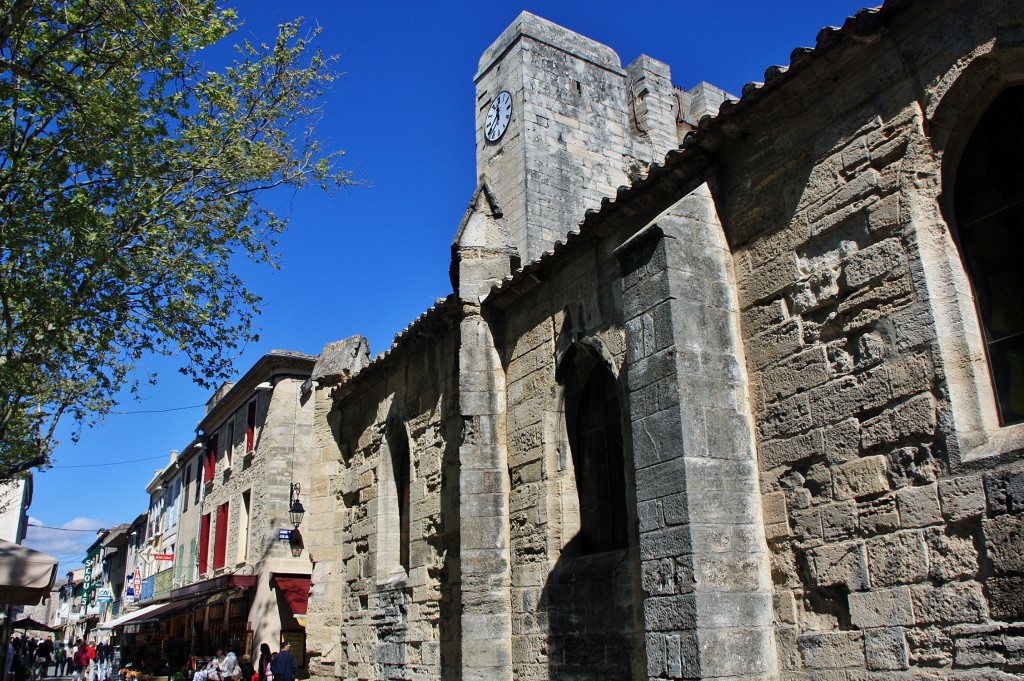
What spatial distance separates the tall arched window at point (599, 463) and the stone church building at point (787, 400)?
24mm

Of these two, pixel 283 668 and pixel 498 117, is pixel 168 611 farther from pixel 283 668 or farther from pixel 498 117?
pixel 498 117

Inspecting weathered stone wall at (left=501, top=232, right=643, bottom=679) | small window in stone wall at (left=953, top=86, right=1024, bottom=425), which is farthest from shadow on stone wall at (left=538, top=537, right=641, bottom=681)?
small window in stone wall at (left=953, top=86, right=1024, bottom=425)

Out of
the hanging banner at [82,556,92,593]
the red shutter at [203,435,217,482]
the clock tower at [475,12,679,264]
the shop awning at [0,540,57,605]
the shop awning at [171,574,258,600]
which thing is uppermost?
the clock tower at [475,12,679,264]

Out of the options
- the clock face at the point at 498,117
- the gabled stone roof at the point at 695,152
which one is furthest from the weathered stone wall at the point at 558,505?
the clock face at the point at 498,117

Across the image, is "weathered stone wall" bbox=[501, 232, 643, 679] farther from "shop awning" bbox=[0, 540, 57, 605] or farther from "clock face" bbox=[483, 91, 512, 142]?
"clock face" bbox=[483, 91, 512, 142]

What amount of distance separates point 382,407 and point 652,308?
21.2 feet

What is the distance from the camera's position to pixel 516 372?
325 inches

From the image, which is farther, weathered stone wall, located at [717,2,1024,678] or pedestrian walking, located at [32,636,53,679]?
pedestrian walking, located at [32,636,53,679]

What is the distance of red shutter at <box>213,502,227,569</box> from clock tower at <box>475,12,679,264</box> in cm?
1225

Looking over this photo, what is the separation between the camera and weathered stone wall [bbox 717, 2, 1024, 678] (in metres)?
4.16

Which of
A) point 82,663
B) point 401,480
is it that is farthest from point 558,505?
point 82,663

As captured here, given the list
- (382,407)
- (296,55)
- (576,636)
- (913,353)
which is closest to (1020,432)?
(913,353)

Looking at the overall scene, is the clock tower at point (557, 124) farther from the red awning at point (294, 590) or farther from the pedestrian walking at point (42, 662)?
the pedestrian walking at point (42, 662)

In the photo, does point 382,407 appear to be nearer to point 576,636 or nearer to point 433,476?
point 433,476
